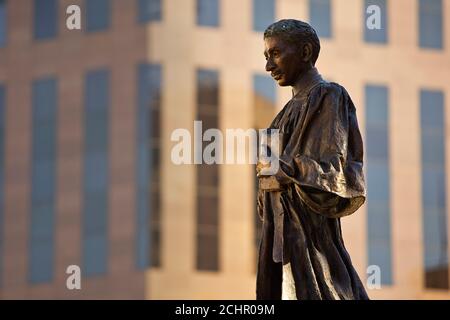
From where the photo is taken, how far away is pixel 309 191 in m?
12.6

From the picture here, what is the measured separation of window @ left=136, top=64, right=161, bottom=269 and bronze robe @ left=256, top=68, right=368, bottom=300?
42.0 metres

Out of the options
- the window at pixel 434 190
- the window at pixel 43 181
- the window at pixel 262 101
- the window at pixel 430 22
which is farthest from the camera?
the window at pixel 430 22

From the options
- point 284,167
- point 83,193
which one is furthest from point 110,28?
point 284,167

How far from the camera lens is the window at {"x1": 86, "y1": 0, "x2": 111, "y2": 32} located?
2273 inches

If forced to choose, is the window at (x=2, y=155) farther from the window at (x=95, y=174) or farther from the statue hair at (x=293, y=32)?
the statue hair at (x=293, y=32)

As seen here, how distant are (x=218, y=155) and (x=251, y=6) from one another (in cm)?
724

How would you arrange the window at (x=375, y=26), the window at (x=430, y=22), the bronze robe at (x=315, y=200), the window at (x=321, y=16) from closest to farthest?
1. the bronze robe at (x=315, y=200)
2. the window at (x=321, y=16)
3. the window at (x=375, y=26)
4. the window at (x=430, y=22)

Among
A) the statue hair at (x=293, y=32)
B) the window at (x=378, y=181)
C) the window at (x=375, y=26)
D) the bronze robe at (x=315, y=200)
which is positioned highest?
the window at (x=375, y=26)

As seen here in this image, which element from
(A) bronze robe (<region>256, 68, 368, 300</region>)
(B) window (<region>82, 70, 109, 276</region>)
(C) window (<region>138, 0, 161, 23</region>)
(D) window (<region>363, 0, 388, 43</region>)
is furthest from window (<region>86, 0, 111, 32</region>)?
(A) bronze robe (<region>256, 68, 368, 300</region>)

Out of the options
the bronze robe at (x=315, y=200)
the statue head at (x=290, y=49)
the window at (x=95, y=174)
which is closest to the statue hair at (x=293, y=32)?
the statue head at (x=290, y=49)

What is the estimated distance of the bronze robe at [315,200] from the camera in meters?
12.5

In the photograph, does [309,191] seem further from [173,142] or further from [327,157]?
[173,142]

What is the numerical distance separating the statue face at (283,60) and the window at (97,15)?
44.9 metres

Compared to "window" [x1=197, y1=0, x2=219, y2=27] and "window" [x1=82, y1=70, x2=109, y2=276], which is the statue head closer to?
"window" [x1=82, y1=70, x2=109, y2=276]
